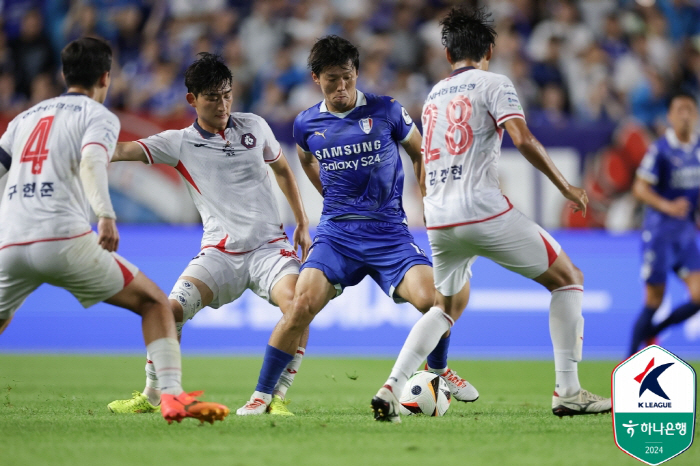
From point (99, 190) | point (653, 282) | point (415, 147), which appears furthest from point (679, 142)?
point (99, 190)

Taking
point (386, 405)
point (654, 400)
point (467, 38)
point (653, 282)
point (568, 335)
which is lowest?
point (386, 405)

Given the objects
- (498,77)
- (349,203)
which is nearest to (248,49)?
(349,203)

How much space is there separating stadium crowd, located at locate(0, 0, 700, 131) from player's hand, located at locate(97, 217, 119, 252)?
26.7ft

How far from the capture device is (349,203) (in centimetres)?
616

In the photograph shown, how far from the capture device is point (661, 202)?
882 cm

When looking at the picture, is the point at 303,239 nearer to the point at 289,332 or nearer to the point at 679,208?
the point at 289,332

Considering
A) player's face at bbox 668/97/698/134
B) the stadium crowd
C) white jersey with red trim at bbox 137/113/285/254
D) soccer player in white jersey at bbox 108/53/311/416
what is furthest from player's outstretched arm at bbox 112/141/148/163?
the stadium crowd

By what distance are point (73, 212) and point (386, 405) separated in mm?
2054

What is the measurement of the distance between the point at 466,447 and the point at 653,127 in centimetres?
833

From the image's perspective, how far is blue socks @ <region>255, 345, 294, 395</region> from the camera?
5805 mm

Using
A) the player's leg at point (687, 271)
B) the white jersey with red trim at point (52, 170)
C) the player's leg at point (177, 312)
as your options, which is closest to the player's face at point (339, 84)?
the player's leg at point (177, 312)

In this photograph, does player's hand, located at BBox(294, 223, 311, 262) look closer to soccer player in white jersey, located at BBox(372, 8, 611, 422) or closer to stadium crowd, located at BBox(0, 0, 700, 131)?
soccer player in white jersey, located at BBox(372, 8, 611, 422)

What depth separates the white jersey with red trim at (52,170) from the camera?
4.80 meters

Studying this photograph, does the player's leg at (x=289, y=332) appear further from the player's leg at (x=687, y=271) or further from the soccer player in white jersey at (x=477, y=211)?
the player's leg at (x=687, y=271)
